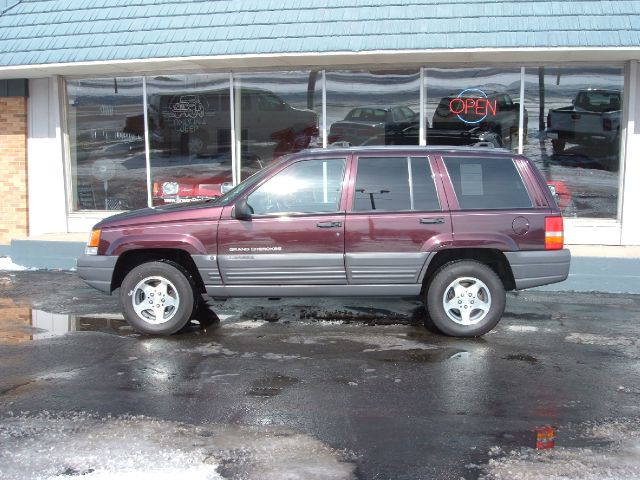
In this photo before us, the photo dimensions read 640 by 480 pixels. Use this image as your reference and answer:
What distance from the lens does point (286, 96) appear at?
1198 centimetres

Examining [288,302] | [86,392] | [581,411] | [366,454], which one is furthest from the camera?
[288,302]

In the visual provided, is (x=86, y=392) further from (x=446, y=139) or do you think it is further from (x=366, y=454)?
(x=446, y=139)

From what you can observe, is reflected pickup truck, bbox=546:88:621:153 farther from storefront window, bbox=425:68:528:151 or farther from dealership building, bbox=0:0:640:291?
storefront window, bbox=425:68:528:151

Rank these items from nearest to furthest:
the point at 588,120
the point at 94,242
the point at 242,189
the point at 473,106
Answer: the point at 242,189
the point at 94,242
the point at 588,120
the point at 473,106

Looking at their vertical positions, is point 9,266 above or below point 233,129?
below

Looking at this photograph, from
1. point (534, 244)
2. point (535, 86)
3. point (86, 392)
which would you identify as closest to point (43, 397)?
point (86, 392)

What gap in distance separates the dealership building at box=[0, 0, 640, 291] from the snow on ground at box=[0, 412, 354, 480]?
6465mm

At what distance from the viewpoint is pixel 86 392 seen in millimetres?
5598

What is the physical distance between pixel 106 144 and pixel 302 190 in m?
6.69

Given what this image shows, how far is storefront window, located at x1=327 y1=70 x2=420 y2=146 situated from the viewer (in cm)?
1163

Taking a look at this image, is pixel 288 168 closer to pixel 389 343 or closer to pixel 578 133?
pixel 389 343

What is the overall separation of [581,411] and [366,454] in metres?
1.74

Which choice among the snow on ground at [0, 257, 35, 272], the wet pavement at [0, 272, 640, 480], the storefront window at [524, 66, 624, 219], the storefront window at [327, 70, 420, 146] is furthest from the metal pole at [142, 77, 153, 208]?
the storefront window at [524, 66, 624, 219]

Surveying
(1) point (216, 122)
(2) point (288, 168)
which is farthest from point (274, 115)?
(2) point (288, 168)
